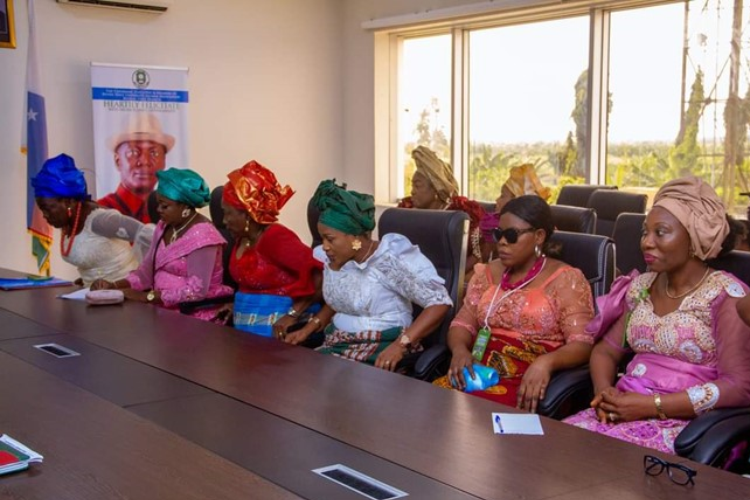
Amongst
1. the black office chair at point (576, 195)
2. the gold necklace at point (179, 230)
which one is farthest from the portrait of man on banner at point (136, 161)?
the black office chair at point (576, 195)

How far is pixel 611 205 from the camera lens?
5352 millimetres

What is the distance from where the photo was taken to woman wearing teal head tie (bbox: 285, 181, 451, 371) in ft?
10.7

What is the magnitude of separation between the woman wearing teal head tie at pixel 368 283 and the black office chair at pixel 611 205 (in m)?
2.22

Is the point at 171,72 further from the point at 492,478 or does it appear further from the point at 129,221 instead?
the point at 492,478

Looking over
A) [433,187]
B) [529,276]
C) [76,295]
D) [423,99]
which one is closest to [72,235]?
[76,295]

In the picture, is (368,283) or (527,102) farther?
(527,102)

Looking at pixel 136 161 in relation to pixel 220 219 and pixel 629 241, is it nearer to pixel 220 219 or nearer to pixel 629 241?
pixel 220 219

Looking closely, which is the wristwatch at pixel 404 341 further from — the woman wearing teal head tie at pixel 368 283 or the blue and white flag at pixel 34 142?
the blue and white flag at pixel 34 142

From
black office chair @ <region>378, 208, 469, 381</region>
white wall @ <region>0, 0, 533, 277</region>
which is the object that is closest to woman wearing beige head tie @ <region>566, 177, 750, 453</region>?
black office chair @ <region>378, 208, 469, 381</region>

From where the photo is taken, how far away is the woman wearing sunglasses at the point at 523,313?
2.92 m

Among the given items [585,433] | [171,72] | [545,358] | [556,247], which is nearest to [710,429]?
[585,433]

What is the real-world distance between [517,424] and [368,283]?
1.41 m

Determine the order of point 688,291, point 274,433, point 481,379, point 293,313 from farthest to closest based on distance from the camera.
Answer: point 293,313 → point 481,379 → point 688,291 → point 274,433

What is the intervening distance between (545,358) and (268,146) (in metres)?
5.67
